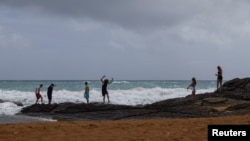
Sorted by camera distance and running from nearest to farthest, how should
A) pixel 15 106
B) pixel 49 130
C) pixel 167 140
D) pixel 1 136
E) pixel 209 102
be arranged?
pixel 167 140 → pixel 1 136 → pixel 49 130 → pixel 209 102 → pixel 15 106

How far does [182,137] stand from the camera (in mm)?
9688

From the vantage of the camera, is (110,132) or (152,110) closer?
(110,132)

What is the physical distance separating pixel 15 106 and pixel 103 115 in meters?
9.64

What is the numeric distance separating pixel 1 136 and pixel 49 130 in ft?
4.36

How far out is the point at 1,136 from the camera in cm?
1020

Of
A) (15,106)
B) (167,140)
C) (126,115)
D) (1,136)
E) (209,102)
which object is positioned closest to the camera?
(167,140)

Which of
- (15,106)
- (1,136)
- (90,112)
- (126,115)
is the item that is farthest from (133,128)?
(15,106)

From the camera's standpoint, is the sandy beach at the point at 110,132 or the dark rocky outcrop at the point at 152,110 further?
the dark rocky outcrop at the point at 152,110

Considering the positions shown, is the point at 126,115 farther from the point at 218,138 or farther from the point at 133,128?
the point at 218,138

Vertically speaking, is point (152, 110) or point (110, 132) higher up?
point (110, 132)

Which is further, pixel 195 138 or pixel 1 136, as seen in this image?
pixel 1 136

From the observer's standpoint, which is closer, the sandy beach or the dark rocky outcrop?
the sandy beach

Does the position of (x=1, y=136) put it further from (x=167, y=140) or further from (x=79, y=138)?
(x=167, y=140)

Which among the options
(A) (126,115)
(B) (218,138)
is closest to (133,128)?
(B) (218,138)
